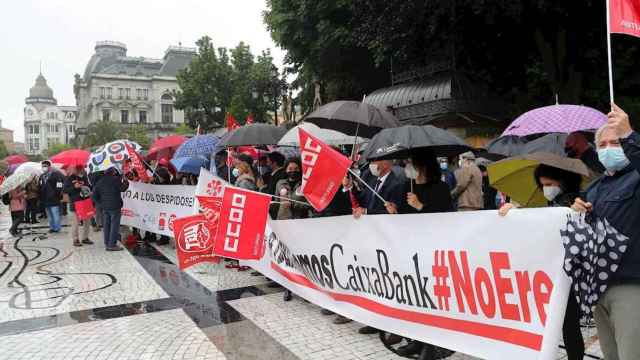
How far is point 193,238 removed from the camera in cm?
648

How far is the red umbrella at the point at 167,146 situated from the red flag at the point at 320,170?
7.46 m

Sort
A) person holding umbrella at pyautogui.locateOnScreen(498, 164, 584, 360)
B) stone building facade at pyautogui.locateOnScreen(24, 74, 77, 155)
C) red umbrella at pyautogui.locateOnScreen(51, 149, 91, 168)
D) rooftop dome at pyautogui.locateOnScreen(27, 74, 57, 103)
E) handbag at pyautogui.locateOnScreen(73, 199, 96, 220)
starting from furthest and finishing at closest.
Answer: rooftop dome at pyautogui.locateOnScreen(27, 74, 57, 103) → stone building facade at pyautogui.locateOnScreen(24, 74, 77, 155) → handbag at pyautogui.locateOnScreen(73, 199, 96, 220) → red umbrella at pyautogui.locateOnScreen(51, 149, 91, 168) → person holding umbrella at pyautogui.locateOnScreen(498, 164, 584, 360)

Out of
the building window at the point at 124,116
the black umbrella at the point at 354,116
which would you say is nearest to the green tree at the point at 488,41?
the black umbrella at the point at 354,116

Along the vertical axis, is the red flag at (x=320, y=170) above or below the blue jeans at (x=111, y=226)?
above

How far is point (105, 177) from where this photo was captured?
998 centimetres

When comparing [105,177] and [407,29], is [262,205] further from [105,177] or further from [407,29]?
[407,29]

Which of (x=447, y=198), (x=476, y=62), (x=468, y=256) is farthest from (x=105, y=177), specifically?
(x=476, y=62)

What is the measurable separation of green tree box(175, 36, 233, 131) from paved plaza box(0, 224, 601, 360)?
33834mm

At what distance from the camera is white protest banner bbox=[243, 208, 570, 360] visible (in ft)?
9.89

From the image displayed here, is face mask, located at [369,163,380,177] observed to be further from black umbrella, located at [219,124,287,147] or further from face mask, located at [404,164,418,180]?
black umbrella, located at [219,124,287,147]

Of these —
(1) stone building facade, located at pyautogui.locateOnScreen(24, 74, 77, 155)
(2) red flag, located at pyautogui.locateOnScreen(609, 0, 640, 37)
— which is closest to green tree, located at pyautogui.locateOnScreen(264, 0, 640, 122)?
(2) red flag, located at pyautogui.locateOnScreen(609, 0, 640, 37)

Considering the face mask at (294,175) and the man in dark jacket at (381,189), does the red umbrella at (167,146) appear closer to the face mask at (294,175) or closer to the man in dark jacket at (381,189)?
the face mask at (294,175)

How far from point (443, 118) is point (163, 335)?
14468 millimetres

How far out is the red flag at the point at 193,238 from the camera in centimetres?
638
